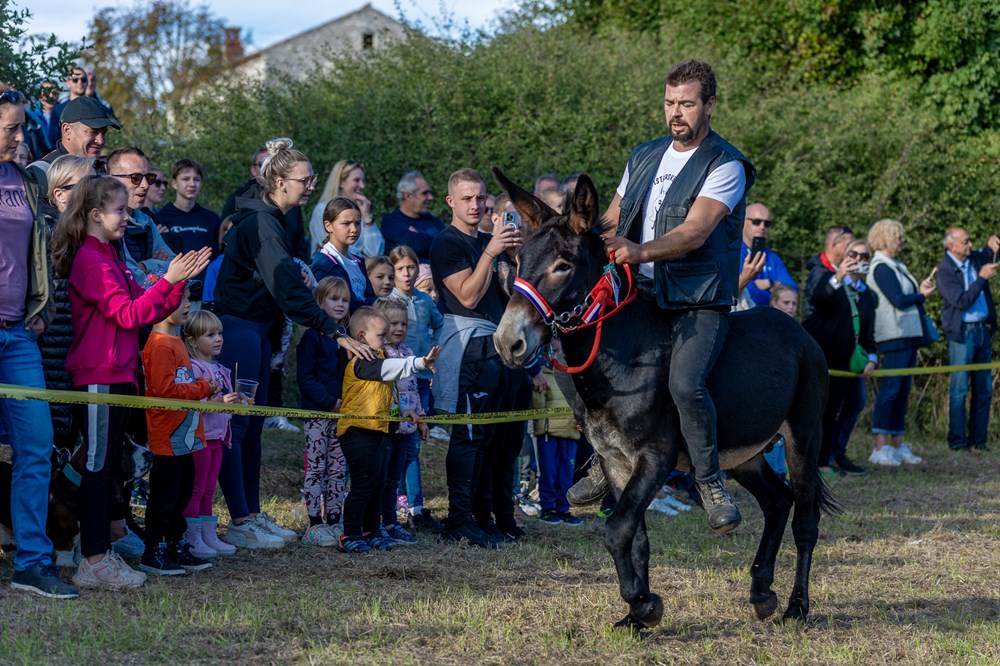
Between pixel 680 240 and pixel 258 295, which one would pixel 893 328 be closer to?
pixel 258 295

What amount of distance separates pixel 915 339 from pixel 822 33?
35.5ft

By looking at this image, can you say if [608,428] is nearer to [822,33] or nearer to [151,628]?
[151,628]

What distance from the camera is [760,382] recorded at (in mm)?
6477

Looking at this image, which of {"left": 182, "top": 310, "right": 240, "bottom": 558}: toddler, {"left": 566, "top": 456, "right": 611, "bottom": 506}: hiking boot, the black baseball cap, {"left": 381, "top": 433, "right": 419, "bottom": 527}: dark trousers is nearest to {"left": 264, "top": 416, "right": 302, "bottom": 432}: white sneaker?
{"left": 381, "top": 433, "right": 419, "bottom": 527}: dark trousers

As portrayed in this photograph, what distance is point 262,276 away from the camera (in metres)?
8.02

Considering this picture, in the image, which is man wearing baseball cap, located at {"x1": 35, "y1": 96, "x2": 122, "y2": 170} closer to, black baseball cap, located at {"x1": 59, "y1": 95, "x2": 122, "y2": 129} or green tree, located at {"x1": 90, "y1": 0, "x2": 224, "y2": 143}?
black baseball cap, located at {"x1": 59, "y1": 95, "x2": 122, "y2": 129}

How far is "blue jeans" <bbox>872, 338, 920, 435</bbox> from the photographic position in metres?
13.9

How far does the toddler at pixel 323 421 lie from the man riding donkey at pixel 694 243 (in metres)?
2.70

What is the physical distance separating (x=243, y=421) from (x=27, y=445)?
6.36ft

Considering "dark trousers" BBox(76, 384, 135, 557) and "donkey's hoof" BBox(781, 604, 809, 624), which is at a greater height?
"dark trousers" BBox(76, 384, 135, 557)

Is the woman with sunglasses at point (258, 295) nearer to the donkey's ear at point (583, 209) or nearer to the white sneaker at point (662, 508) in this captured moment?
the donkey's ear at point (583, 209)

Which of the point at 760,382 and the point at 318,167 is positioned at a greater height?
the point at 318,167

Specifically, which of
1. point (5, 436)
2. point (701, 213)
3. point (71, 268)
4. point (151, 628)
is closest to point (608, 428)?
point (701, 213)

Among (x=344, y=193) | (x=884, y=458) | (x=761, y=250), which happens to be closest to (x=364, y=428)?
(x=344, y=193)
